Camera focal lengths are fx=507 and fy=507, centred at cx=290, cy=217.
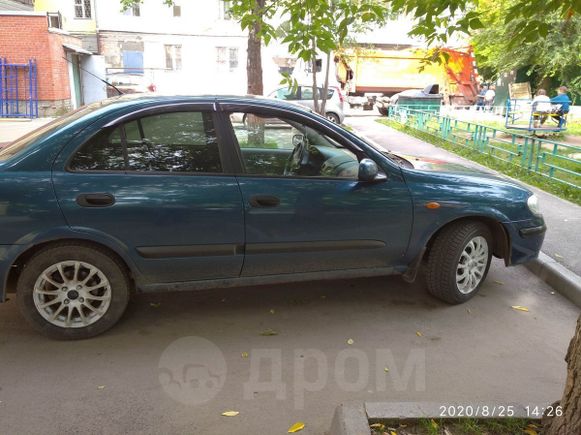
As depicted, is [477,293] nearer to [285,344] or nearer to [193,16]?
[285,344]

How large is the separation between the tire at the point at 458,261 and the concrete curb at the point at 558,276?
92 cm

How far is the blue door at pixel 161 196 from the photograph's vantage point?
3.29 metres

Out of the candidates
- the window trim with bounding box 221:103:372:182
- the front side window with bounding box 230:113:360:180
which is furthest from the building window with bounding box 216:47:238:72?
the window trim with bounding box 221:103:372:182

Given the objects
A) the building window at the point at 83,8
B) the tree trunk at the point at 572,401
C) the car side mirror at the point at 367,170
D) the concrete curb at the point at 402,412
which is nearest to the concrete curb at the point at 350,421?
the concrete curb at the point at 402,412

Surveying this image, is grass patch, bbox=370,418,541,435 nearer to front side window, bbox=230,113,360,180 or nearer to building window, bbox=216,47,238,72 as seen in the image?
front side window, bbox=230,113,360,180

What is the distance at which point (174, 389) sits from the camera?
3043 millimetres

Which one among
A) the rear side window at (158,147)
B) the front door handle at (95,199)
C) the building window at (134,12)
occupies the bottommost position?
the front door handle at (95,199)

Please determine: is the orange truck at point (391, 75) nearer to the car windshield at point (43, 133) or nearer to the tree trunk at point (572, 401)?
the car windshield at point (43, 133)

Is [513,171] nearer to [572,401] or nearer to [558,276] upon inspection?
[558,276]

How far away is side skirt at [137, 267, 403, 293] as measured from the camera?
3.59m

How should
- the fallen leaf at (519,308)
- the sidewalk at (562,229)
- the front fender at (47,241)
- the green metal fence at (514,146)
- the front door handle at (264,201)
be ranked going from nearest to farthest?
the front fender at (47,241) → the front door handle at (264,201) → the fallen leaf at (519,308) → the sidewalk at (562,229) → the green metal fence at (514,146)

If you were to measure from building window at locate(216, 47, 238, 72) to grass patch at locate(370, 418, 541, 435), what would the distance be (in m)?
27.8

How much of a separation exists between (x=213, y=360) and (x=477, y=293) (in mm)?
2471

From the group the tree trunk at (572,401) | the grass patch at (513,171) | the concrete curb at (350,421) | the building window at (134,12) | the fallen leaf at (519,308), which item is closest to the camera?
the tree trunk at (572,401)
